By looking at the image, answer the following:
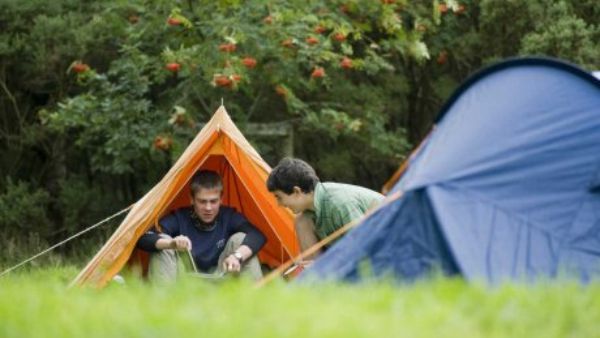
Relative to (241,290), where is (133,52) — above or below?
above

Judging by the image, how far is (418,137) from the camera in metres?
17.4

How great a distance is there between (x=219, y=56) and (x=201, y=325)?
844 centimetres

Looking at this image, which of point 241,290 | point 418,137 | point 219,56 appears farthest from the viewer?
point 418,137

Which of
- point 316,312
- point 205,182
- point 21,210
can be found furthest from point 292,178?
point 21,210

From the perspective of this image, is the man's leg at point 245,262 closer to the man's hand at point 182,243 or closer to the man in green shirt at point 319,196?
the man's hand at point 182,243

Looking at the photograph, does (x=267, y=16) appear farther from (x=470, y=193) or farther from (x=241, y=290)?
(x=241, y=290)

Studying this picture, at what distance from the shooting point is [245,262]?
889cm

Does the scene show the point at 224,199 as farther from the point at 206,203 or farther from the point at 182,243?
the point at 182,243

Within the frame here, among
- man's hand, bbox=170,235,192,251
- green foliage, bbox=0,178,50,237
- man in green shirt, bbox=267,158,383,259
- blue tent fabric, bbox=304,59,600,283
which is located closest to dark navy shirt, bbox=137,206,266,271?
man's hand, bbox=170,235,192,251

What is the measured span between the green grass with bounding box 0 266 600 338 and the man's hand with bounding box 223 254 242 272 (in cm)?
311

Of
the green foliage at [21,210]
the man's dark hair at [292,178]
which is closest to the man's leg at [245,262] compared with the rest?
the man's dark hair at [292,178]

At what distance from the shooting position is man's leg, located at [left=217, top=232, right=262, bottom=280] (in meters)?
8.88

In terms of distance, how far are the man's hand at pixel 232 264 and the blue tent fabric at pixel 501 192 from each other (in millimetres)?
2141

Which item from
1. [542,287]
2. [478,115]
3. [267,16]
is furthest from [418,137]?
[542,287]
